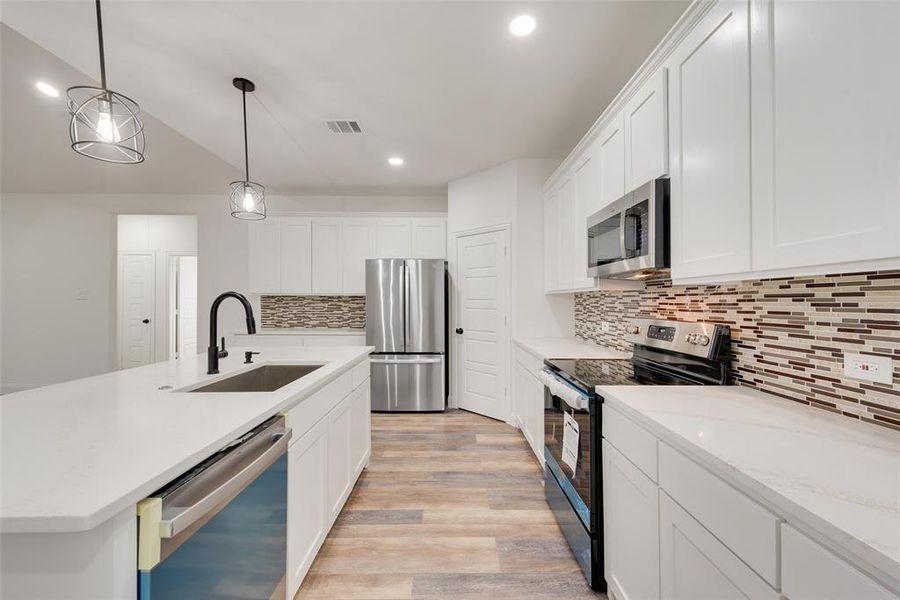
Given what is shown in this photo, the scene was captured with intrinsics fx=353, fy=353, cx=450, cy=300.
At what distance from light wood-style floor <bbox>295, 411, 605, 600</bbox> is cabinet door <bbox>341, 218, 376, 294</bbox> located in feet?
7.12

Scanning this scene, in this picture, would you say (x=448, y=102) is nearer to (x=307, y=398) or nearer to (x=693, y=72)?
(x=693, y=72)

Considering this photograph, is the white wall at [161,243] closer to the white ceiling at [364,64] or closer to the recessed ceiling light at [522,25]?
the white ceiling at [364,64]

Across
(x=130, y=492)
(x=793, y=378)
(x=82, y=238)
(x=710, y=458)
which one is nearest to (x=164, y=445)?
(x=130, y=492)

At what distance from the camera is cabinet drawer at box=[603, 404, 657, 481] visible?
44.4 inches

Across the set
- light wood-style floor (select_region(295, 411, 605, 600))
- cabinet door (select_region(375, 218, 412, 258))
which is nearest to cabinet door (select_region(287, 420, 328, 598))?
light wood-style floor (select_region(295, 411, 605, 600))

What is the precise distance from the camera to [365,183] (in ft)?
14.4

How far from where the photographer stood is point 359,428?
7.66ft

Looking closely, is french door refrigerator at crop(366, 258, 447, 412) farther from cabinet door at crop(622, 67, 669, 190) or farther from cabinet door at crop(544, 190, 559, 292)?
cabinet door at crop(622, 67, 669, 190)

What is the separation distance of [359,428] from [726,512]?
1992 millimetres

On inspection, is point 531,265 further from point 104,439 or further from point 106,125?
point 104,439

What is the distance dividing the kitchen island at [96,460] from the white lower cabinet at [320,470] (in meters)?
0.12

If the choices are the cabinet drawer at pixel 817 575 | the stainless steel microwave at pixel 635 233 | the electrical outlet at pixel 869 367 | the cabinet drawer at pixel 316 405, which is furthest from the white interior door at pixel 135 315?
the electrical outlet at pixel 869 367

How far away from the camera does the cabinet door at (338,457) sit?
5.86ft

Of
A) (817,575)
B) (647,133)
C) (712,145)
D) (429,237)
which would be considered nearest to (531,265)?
(429,237)
